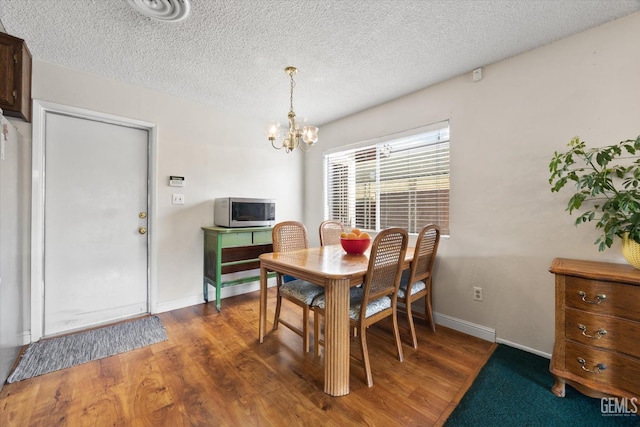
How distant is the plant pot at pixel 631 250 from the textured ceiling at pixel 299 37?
1.45 m

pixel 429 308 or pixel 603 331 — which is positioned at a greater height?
pixel 603 331

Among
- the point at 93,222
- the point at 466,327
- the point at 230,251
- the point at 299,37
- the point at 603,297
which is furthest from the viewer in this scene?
the point at 230,251

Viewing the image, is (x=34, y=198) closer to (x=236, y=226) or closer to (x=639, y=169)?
(x=236, y=226)

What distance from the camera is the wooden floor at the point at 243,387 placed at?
1.43 metres

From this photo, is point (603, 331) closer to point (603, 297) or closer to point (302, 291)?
point (603, 297)

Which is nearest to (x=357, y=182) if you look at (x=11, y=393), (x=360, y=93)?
(x=360, y=93)

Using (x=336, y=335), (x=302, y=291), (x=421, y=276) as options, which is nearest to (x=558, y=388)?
(x=421, y=276)

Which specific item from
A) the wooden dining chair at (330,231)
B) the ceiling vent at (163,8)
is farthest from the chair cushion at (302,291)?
the ceiling vent at (163,8)

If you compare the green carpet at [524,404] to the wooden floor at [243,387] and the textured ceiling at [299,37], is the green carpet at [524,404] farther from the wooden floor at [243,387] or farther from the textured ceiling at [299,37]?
the textured ceiling at [299,37]

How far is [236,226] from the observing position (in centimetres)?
303

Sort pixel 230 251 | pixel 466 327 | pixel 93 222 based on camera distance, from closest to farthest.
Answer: pixel 466 327, pixel 93 222, pixel 230 251

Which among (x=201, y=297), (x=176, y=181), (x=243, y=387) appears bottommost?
(x=243, y=387)

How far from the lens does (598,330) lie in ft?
4.79

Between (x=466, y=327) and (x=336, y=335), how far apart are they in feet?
4.95
